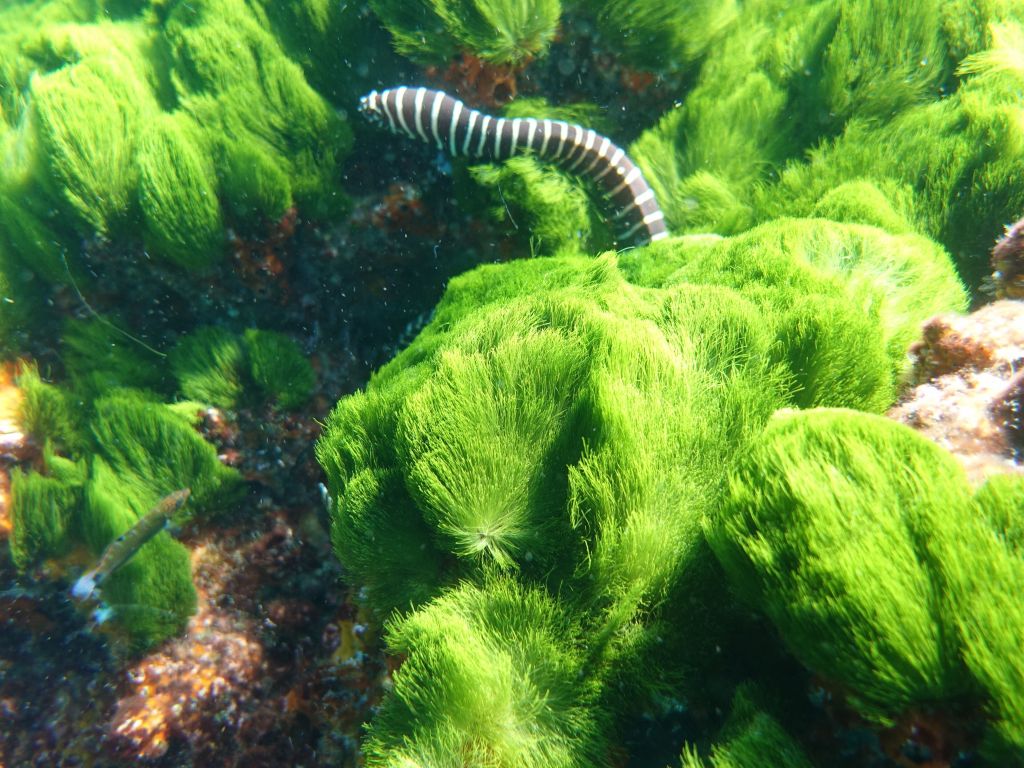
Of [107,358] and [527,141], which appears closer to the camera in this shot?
[527,141]

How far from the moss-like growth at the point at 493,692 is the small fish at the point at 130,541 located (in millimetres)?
2181

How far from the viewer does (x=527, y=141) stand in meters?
3.69

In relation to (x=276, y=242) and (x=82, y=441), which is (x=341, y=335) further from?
(x=82, y=441)

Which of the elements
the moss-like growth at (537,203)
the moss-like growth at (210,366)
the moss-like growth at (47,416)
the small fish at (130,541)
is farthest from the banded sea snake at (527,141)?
the moss-like growth at (47,416)

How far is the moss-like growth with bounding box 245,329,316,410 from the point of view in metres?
3.73

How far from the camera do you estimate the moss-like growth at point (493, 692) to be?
1.50m

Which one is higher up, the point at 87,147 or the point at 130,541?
the point at 87,147

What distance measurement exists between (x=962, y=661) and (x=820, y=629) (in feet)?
0.81

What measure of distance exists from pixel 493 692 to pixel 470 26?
401cm

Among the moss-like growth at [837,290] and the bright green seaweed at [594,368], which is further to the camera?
the moss-like growth at [837,290]

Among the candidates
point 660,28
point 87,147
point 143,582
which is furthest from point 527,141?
point 143,582

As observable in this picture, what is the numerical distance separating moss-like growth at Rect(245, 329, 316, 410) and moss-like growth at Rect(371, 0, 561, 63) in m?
2.35

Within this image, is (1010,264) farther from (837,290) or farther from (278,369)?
(278,369)

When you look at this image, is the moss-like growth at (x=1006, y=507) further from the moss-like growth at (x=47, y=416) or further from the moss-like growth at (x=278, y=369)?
the moss-like growth at (x=47, y=416)
